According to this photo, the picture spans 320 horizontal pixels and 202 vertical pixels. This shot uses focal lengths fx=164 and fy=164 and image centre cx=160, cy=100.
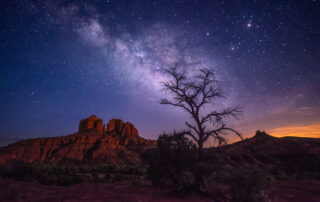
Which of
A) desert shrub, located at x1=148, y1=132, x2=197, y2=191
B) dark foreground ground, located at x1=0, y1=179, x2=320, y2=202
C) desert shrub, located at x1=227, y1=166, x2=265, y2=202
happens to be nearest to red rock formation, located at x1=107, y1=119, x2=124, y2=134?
desert shrub, located at x1=148, y1=132, x2=197, y2=191

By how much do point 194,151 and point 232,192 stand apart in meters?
2.97

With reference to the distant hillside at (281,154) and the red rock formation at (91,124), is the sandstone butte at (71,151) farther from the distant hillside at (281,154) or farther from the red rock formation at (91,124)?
the distant hillside at (281,154)

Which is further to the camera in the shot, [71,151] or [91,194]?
[71,151]

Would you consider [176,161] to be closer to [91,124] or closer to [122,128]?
[122,128]

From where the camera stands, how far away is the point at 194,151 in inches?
399

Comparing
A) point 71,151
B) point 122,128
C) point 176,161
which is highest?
point 122,128

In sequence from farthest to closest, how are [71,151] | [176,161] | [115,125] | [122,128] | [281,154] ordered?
[115,125], [122,128], [71,151], [281,154], [176,161]

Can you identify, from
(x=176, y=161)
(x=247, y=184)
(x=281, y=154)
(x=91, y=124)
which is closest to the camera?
(x=247, y=184)

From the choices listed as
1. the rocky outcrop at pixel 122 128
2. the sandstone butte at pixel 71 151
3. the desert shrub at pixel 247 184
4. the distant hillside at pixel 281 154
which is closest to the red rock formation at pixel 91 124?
the rocky outcrop at pixel 122 128

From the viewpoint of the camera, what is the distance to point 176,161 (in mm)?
9703

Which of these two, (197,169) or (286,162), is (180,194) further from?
(286,162)

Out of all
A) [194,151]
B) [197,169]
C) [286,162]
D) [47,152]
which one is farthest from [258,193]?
[47,152]

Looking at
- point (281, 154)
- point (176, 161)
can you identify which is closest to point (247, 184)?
point (176, 161)

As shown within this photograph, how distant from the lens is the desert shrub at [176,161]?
9633mm
